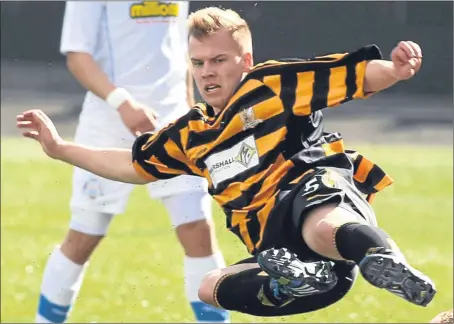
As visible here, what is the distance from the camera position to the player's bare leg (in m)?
3.52

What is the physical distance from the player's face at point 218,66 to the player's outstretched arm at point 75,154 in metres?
0.58

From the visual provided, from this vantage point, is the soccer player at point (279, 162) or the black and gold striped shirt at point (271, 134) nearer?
the soccer player at point (279, 162)

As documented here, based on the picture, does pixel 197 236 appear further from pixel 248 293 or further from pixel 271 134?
pixel 271 134

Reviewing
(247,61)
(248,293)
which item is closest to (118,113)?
(247,61)

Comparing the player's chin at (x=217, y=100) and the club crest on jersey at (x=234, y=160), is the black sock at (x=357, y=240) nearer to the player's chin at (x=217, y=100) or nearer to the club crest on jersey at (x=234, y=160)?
the club crest on jersey at (x=234, y=160)

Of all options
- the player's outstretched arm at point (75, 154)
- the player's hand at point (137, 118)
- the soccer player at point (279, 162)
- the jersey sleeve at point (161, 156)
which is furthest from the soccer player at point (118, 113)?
the soccer player at point (279, 162)

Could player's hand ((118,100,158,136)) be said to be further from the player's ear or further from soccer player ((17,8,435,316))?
Answer: the player's ear

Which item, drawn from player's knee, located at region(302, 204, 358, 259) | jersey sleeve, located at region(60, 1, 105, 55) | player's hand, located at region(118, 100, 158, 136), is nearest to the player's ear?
player's knee, located at region(302, 204, 358, 259)

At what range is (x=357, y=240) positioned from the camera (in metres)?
3.75

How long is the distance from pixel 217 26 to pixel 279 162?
544 mm

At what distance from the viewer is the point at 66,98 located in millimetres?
23766

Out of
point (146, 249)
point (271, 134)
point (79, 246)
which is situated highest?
point (271, 134)

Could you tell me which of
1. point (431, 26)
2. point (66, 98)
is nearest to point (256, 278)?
point (431, 26)

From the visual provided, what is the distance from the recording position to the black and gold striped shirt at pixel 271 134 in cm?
412
